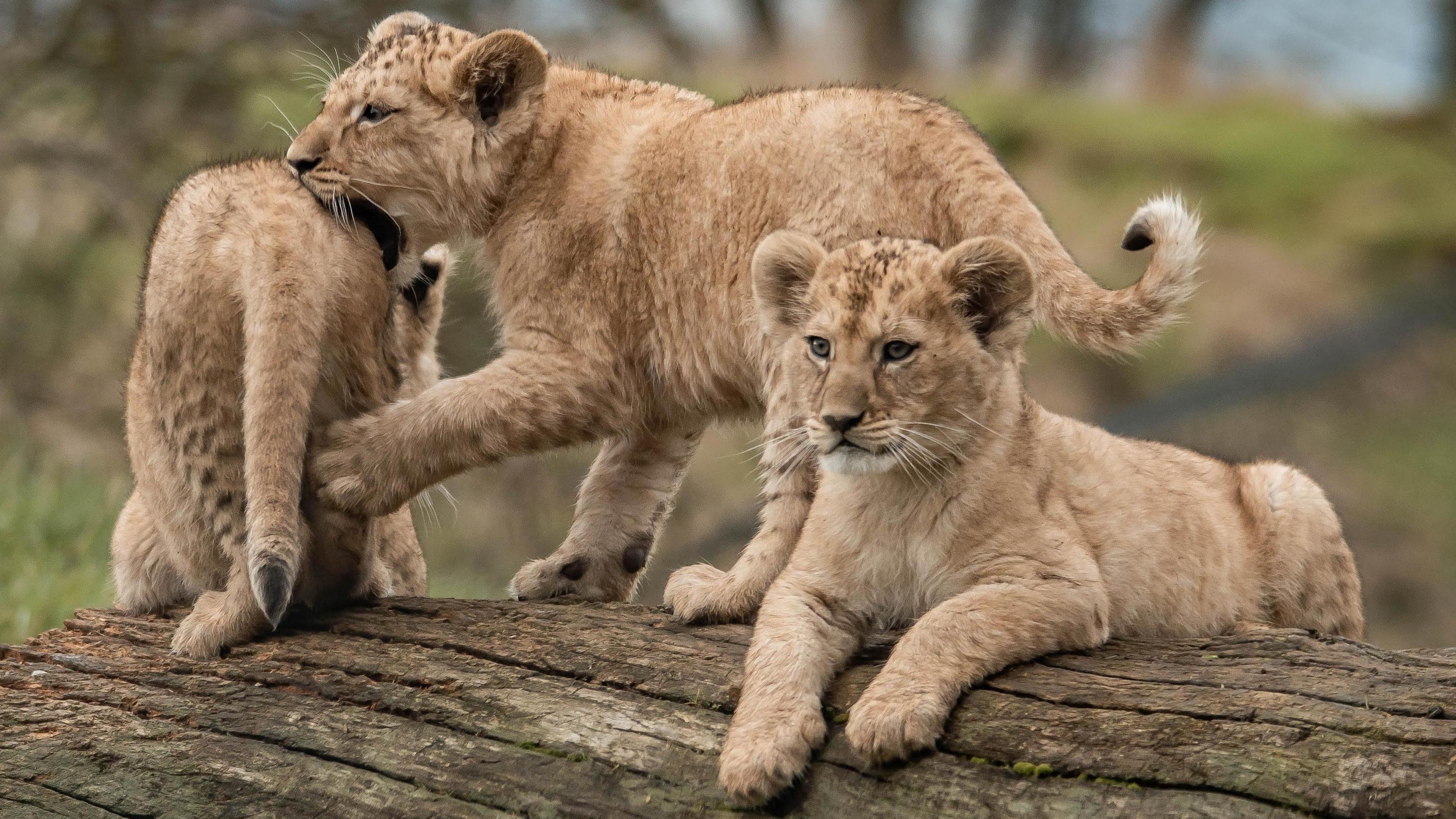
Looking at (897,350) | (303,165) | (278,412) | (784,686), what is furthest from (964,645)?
(303,165)

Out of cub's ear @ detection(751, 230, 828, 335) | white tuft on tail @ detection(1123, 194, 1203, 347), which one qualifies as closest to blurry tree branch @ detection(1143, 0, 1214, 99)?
white tuft on tail @ detection(1123, 194, 1203, 347)

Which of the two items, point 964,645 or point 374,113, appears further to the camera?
point 374,113

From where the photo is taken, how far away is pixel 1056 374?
51.7 feet

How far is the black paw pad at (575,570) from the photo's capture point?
5.84 meters

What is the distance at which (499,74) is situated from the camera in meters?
5.65

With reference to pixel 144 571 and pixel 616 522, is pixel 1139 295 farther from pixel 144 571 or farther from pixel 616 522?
pixel 144 571

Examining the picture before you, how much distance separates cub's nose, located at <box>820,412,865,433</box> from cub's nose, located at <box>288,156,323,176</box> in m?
2.32

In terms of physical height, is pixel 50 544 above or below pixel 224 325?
below

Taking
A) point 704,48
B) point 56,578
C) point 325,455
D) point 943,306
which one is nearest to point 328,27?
point 704,48

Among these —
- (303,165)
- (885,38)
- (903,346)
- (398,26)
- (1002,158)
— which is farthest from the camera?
(885,38)

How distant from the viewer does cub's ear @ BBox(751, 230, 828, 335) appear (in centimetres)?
473

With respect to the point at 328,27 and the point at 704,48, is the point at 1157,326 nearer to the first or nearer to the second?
the point at 328,27

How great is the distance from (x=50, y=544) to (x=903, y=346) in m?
5.55

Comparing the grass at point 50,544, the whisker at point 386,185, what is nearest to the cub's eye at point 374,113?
the whisker at point 386,185
